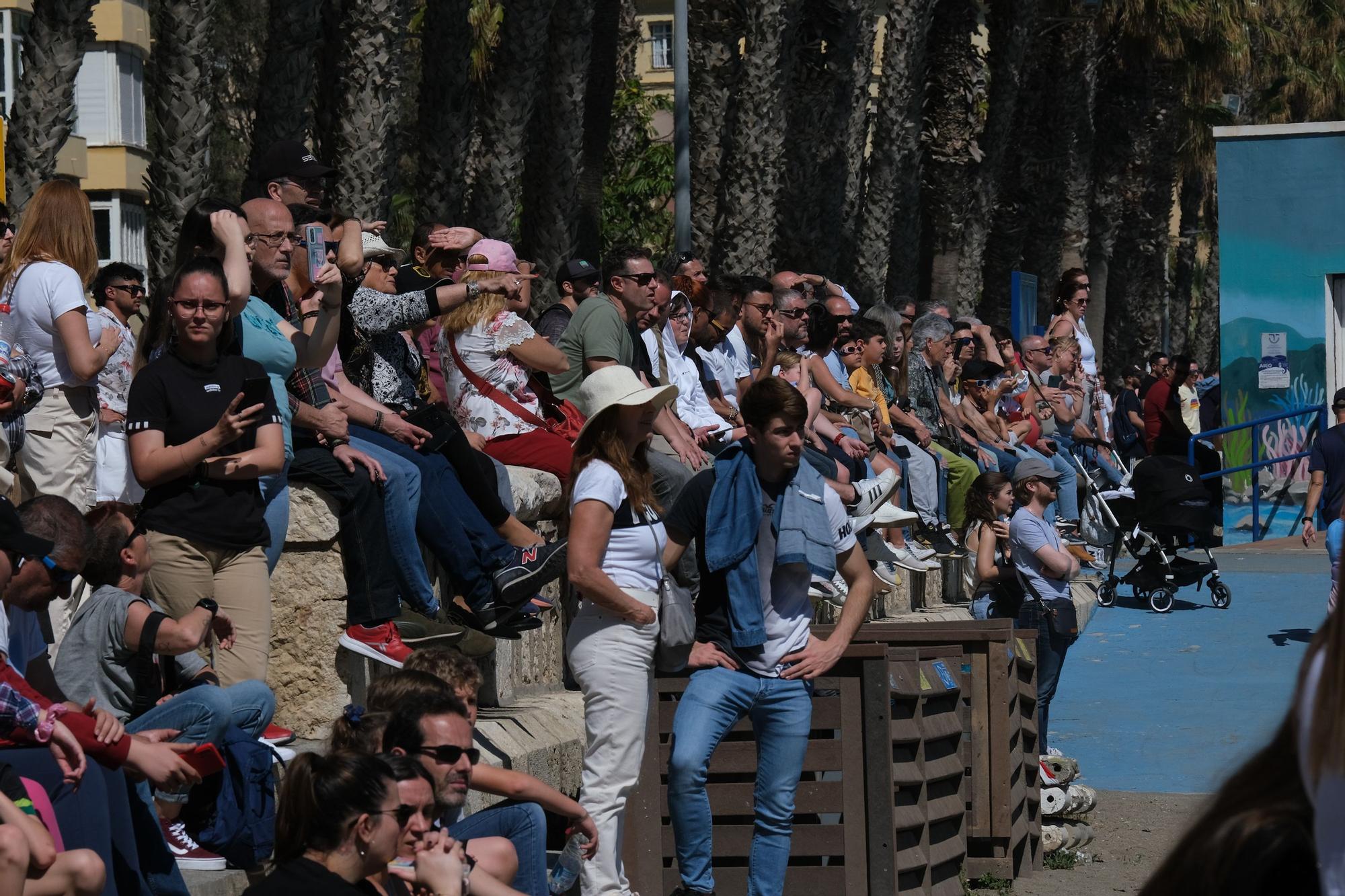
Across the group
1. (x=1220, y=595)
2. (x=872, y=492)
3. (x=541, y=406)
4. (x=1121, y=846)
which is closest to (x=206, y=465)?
(x=541, y=406)

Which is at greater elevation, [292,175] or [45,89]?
[45,89]

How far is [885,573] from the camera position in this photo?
12.6m

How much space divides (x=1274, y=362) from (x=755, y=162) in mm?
8437

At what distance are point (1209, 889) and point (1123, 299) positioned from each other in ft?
127

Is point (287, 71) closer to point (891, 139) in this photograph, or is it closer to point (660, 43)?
point (891, 139)

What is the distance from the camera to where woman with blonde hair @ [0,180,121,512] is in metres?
6.84

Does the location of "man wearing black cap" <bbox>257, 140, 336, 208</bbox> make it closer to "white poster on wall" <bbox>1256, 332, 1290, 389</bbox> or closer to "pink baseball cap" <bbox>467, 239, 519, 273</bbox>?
"pink baseball cap" <bbox>467, 239, 519, 273</bbox>

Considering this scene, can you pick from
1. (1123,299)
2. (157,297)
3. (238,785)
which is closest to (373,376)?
(157,297)

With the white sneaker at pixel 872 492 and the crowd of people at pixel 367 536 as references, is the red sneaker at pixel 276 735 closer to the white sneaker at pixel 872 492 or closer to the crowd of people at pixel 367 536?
the crowd of people at pixel 367 536

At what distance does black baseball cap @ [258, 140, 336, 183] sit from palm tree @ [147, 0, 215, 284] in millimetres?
4693

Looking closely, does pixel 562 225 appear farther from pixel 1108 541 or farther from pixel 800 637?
pixel 800 637

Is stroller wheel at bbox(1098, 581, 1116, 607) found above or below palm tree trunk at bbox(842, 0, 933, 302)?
below

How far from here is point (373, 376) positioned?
7898 mm

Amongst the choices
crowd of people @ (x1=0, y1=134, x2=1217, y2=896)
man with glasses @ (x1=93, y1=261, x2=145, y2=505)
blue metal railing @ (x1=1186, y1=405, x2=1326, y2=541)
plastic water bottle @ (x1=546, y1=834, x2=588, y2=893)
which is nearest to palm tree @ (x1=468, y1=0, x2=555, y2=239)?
crowd of people @ (x1=0, y1=134, x2=1217, y2=896)
